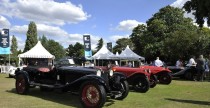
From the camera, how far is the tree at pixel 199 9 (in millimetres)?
22128

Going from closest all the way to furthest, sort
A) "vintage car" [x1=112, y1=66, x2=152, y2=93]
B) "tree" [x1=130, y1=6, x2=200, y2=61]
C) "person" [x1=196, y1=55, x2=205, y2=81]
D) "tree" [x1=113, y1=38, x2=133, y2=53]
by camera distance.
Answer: "vintage car" [x1=112, y1=66, x2=152, y2=93] < "person" [x1=196, y1=55, x2=205, y2=81] < "tree" [x1=130, y1=6, x2=200, y2=61] < "tree" [x1=113, y1=38, x2=133, y2=53]

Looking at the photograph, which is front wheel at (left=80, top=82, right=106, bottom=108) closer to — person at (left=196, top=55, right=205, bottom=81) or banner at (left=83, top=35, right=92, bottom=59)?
person at (left=196, top=55, right=205, bottom=81)

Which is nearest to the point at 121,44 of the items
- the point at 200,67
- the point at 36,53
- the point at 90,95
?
the point at 36,53

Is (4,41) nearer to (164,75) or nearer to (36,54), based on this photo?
(36,54)

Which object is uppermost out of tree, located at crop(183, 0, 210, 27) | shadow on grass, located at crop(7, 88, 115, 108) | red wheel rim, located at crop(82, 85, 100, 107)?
tree, located at crop(183, 0, 210, 27)

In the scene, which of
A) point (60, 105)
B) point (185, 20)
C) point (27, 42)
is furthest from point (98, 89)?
point (27, 42)

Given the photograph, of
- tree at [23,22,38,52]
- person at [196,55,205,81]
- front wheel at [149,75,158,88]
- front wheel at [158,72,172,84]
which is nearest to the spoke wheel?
front wheel at [149,75,158,88]

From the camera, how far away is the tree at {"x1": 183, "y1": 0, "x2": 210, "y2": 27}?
72.6 ft

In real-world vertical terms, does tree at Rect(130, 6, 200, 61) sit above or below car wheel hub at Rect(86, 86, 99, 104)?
above

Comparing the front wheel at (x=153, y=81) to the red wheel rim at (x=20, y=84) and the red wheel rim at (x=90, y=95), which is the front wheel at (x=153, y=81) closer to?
the red wheel rim at (x=20, y=84)

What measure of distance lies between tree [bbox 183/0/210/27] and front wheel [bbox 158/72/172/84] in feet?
20.2

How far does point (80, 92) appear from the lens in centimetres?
998

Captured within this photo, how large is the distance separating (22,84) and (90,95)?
402cm

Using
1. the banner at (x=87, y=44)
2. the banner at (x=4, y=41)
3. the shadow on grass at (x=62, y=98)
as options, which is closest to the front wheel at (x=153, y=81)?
the shadow on grass at (x=62, y=98)
